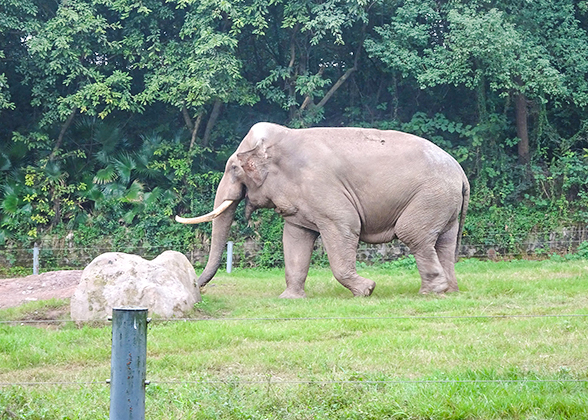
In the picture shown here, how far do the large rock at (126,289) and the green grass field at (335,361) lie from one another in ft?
1.16

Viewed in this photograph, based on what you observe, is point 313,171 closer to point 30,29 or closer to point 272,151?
point 272,151

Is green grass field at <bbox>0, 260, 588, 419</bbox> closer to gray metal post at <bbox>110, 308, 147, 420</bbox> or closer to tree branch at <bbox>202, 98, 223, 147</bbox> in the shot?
gray metal post at <bbox>110, 308, 147, 420</bbox>

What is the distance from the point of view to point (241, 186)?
1337 cm

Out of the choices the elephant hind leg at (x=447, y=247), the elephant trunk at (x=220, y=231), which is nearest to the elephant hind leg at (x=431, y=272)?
the elephant hind leg at (x=447, y=247)

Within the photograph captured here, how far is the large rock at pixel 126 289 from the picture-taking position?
10031 mm

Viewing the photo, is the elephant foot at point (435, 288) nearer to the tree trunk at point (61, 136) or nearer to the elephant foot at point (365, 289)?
the elephant foot at point (365, 289)

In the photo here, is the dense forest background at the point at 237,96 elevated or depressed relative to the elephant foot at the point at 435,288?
elevated

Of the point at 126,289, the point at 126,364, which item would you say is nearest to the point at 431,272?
the point at 126,289

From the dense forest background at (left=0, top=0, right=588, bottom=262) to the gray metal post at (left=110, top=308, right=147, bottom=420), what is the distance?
15.0 meters

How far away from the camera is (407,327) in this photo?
30.7ft

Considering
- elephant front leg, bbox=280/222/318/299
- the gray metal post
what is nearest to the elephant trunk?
elephant front leg, bbox=280/222/318/299

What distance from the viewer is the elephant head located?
12.9m

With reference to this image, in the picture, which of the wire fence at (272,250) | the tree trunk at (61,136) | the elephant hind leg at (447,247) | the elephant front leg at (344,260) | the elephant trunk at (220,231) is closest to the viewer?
the elephant front leg at (344,260)

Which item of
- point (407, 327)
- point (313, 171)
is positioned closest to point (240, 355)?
point (407, 327)
